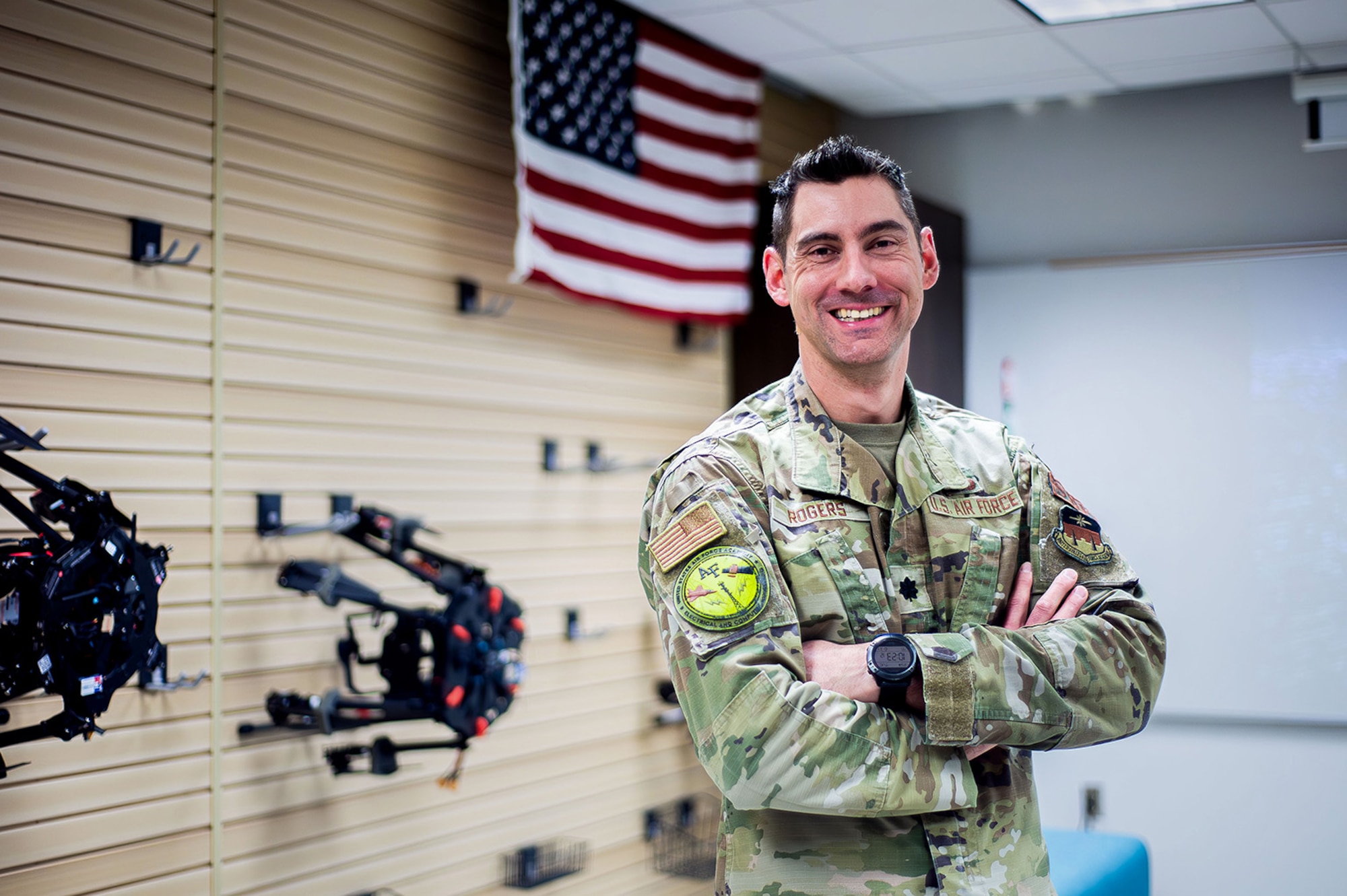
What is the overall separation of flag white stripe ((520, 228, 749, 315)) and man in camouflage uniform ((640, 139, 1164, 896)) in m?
2.03

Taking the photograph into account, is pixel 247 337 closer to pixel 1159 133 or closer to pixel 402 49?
pixel 402 49

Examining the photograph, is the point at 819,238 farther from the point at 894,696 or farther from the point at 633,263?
the point at 633,263

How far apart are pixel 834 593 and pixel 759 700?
0.22 metres

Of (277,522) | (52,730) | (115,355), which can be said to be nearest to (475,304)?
(277,522)

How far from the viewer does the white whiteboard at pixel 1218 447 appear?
511 cm

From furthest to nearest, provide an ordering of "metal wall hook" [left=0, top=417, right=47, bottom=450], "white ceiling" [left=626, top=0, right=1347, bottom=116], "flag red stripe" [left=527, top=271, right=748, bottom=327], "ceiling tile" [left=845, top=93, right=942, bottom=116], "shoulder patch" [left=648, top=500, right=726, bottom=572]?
"ceiling tile" [left=845, top=93, right=942, bottom=116], "white ceiling" [left=626, top=0, right=1347, bottom=116], "flag red stripe" [left=527, top=271, right=748, bottom=327], "metal wall hook" [left=0, top=417, right=47, bottom=450], "shoulder patch" [left=648, top=500, right=726, bottom=572]

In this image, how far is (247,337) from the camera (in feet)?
10.5

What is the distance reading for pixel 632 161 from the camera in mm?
4379

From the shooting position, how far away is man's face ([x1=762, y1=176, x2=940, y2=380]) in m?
1.85

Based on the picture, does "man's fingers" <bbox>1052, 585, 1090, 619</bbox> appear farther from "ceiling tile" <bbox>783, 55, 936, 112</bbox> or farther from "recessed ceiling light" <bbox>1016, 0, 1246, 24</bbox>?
"ceiling tile" <bbox>783, 55, 936, 112</bbox>

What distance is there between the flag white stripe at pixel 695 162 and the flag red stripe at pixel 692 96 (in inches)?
6.7

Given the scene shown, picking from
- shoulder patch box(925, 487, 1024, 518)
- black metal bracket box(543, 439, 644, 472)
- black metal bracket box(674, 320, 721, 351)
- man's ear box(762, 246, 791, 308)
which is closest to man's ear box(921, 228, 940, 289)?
man's ear box(762, 246, 791, 308)

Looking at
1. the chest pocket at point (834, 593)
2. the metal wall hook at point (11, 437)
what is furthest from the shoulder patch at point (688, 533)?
the metal wall hook at point (11, 437)

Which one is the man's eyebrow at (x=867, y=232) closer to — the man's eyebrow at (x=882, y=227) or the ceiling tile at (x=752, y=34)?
the man's eyebrow at (x=882, y=227)
